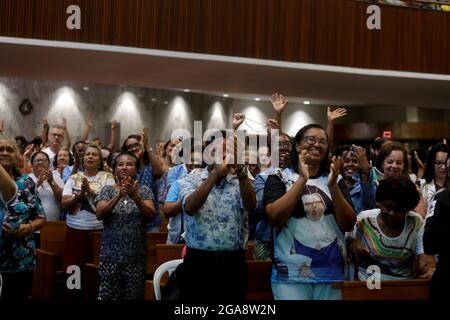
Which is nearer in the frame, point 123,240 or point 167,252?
point 167,252

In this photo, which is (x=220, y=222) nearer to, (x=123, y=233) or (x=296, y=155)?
(x=296, y=155)

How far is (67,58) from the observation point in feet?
26.7

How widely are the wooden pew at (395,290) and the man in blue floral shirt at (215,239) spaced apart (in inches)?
22.0

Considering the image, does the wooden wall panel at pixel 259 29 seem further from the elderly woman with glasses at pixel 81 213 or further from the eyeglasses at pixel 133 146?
the elderly woman with glasses at pixel 81 213

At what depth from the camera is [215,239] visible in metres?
3.24

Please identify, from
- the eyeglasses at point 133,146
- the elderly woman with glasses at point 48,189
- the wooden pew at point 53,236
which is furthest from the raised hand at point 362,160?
the elderly woman with glasses at point 48,189

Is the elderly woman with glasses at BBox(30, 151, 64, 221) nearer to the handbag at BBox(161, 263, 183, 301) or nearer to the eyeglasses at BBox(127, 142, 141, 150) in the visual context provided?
the eyeglasses at BBox(127, 142, 141, 150)

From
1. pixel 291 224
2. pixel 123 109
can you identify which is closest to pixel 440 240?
pixel 291 224

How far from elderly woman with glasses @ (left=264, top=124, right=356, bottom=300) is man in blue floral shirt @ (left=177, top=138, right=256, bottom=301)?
0.72 feet

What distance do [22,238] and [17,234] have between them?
7 cm
